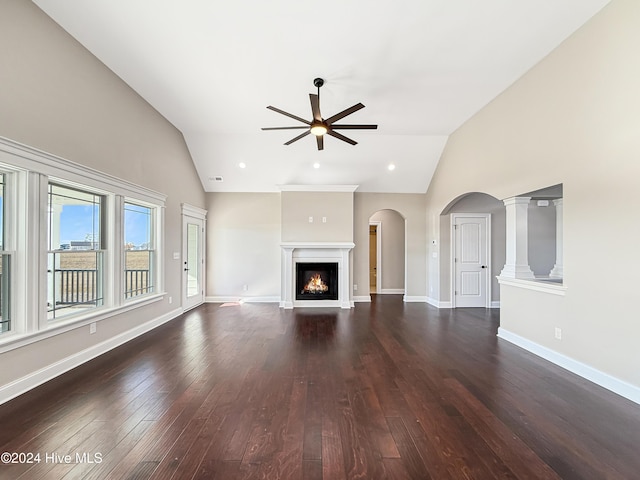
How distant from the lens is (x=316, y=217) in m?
6.30

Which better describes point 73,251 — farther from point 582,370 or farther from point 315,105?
point 582,370

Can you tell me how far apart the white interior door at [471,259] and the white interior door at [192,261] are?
5.73 metres

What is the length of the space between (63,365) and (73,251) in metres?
1.22

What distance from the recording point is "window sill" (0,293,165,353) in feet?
7.88

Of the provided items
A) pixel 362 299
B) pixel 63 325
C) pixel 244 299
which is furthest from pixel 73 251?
pixel 362 299

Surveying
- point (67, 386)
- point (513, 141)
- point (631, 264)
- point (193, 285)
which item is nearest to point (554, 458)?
point (631, 264)

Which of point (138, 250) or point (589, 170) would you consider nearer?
point (589, 170)

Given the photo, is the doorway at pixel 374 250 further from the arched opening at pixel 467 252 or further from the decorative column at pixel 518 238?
the decorative column at pixel 518 238

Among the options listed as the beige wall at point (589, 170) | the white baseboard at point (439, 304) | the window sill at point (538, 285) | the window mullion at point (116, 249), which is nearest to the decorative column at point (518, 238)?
the window sill at point (538, 285)

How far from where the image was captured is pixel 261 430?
201 cm

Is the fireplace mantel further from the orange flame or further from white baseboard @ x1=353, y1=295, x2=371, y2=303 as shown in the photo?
white baseboard @ x1=353, y1=295, x2=371, y2=303

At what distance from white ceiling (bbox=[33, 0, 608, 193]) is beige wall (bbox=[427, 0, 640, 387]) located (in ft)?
1.03

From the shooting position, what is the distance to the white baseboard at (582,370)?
2457 millimetres

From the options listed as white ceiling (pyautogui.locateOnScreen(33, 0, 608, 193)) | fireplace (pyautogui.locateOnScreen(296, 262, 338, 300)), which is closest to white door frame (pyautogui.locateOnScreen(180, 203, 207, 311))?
white ceiling (pyautogui.locateOnScreen(33, 0, 608, 193))
